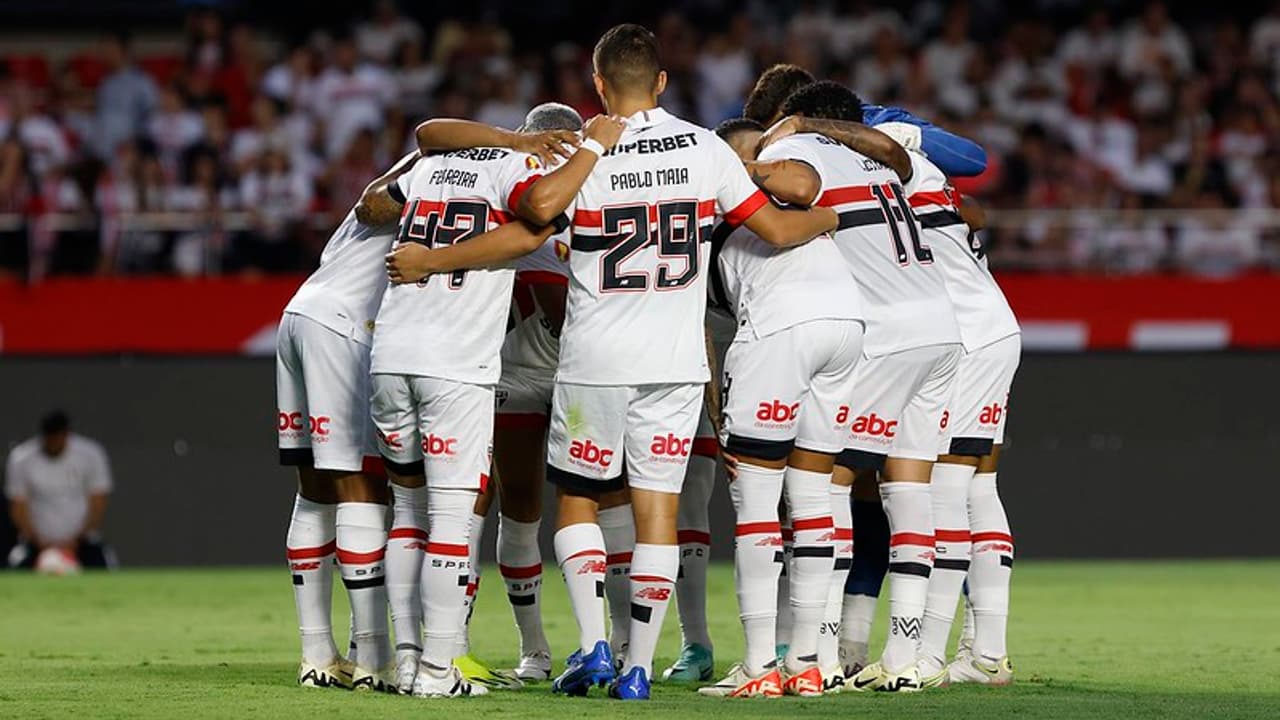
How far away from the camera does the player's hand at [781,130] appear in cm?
831

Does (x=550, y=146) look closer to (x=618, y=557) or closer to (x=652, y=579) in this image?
(x=652, y=579)

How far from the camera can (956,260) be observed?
886cm

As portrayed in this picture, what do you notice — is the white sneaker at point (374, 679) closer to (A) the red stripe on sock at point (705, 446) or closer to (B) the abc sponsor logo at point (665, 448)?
(B) the abc sponsor logo at point (665, 448)

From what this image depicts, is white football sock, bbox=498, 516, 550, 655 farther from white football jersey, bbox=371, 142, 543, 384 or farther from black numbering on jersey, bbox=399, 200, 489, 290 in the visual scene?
→ black numbering on jersey, bbox=399, 200, 489, 290

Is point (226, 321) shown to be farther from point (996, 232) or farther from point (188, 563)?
point (996, 232)

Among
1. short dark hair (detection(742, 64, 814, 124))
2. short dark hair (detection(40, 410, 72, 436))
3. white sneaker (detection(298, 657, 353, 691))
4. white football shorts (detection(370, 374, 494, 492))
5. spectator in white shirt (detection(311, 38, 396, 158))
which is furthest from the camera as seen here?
spectator in white shirt (detection(311, 38, 396, 158))

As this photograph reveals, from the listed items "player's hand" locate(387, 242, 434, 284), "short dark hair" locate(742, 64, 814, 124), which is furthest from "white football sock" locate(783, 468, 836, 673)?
"short dark hair" locate(742, 64, 814, 124)

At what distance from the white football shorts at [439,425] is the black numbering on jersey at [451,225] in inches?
16.5

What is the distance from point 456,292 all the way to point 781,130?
5.10 ft

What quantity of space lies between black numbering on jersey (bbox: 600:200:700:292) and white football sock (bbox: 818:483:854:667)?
116cm

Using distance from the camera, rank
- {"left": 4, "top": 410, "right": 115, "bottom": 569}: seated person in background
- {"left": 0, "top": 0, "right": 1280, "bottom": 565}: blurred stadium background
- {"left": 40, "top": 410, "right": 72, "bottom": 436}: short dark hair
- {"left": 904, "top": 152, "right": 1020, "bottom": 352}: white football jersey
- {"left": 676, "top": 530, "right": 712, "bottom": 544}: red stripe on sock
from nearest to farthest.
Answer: {"left": 904, "top": 152, "right": 1020, "bottom": 352}: white football jersey → {"left": 676, "top": 530, "right": 712, "bottom": 544}: red stripe on sock → {"left": 40, "top": 410, "right": 72, "bottom": 436}: short dark hair → {"left": 4, "top": 410, "right": 115, "bottom": 569}: seated person in background → {"left": 0, "top": 0, "right": 1280, "bottom": 565}: blurred stadium background

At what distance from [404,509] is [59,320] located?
34.2 ft

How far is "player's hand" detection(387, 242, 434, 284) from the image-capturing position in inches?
307

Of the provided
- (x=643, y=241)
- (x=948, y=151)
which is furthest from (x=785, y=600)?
(x=948, y=151)
